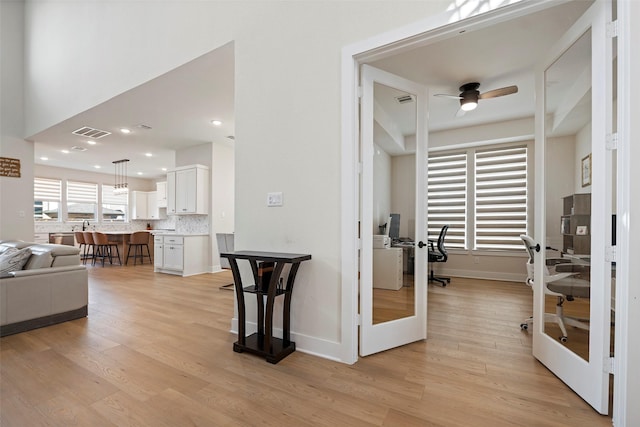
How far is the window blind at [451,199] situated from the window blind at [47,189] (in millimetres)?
10686

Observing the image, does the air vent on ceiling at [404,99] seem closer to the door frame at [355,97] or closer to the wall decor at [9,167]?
the door frame at [355,97]

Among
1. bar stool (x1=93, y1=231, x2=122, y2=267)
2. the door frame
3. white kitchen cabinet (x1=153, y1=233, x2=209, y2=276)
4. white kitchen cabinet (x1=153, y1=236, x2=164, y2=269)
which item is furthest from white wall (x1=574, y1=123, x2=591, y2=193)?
bar stool (x1=93, y1=231, x2=122, y2=267)

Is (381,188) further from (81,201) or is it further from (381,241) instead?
(81,201)

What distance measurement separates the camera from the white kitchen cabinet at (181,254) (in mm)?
5914

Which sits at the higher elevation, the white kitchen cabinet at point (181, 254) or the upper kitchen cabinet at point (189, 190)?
the upper kitchen cabinet at point (189, 190)

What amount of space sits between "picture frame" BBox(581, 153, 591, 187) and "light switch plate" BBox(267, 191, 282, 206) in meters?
2.14

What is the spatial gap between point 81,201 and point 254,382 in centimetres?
1057

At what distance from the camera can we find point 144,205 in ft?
34.0

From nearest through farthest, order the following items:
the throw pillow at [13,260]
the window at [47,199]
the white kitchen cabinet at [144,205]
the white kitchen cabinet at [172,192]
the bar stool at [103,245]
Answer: the throw pillow at [13,260]
the white kitchen cabinet at [172,192]
the bar stool at [103,245]
the window at [47,199]
the white kitchen cabinet at [144,205]

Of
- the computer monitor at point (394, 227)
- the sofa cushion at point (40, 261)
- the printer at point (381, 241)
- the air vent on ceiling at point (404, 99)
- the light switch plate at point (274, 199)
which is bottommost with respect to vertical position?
the sofa cushion at point (40, 261)

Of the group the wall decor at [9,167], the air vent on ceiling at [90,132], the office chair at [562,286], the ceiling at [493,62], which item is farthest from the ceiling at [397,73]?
the office chair at [562,286]

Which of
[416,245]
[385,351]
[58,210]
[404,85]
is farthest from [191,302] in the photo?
[58,210]

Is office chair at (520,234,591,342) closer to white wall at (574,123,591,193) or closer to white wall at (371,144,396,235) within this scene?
white wall at (574,123,591,193)

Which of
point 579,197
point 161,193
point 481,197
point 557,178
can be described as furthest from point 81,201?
point 579,197
